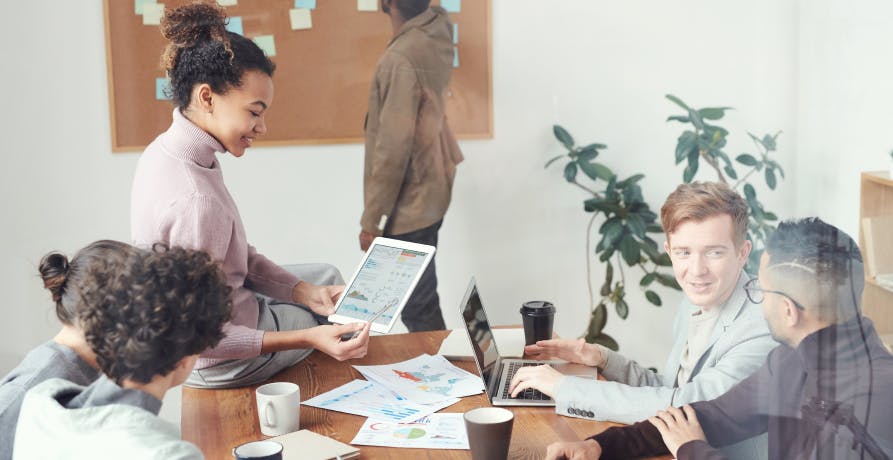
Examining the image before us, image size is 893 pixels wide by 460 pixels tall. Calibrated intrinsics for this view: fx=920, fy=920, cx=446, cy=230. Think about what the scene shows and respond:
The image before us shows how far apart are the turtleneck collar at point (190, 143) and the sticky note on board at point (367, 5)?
3.48 ft

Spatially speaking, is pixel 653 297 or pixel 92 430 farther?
pixel 653 297

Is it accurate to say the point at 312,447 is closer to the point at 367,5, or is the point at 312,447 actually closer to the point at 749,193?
the point at 749,193

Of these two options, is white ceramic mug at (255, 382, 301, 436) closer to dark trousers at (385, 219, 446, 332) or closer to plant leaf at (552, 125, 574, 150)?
dark trousers at (385, 219, 446, 332)

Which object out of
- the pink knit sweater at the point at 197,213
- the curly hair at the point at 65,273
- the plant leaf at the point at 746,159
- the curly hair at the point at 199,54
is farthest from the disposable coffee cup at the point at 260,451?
the plant leaf at the point at 746,159

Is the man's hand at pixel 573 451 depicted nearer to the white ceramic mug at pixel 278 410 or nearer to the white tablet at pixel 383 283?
the white ceramic mug at pixel 278 410

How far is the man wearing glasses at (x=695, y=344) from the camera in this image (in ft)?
4.90

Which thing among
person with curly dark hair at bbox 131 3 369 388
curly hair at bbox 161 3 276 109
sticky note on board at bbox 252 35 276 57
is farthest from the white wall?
curly hair at bbox 161 3 276 109

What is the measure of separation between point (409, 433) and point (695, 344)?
589mm

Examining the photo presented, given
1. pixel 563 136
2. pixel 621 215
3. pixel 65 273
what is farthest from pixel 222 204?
pixel 621 215

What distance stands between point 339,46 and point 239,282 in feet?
3.81

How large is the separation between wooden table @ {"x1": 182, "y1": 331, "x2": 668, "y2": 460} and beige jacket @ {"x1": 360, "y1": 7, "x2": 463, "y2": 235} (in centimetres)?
106

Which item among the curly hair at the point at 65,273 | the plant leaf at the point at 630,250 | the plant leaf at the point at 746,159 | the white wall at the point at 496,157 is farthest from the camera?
the plant leaf at the point at 630,250

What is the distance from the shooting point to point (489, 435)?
1.27 m

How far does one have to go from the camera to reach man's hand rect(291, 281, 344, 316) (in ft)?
6.86
